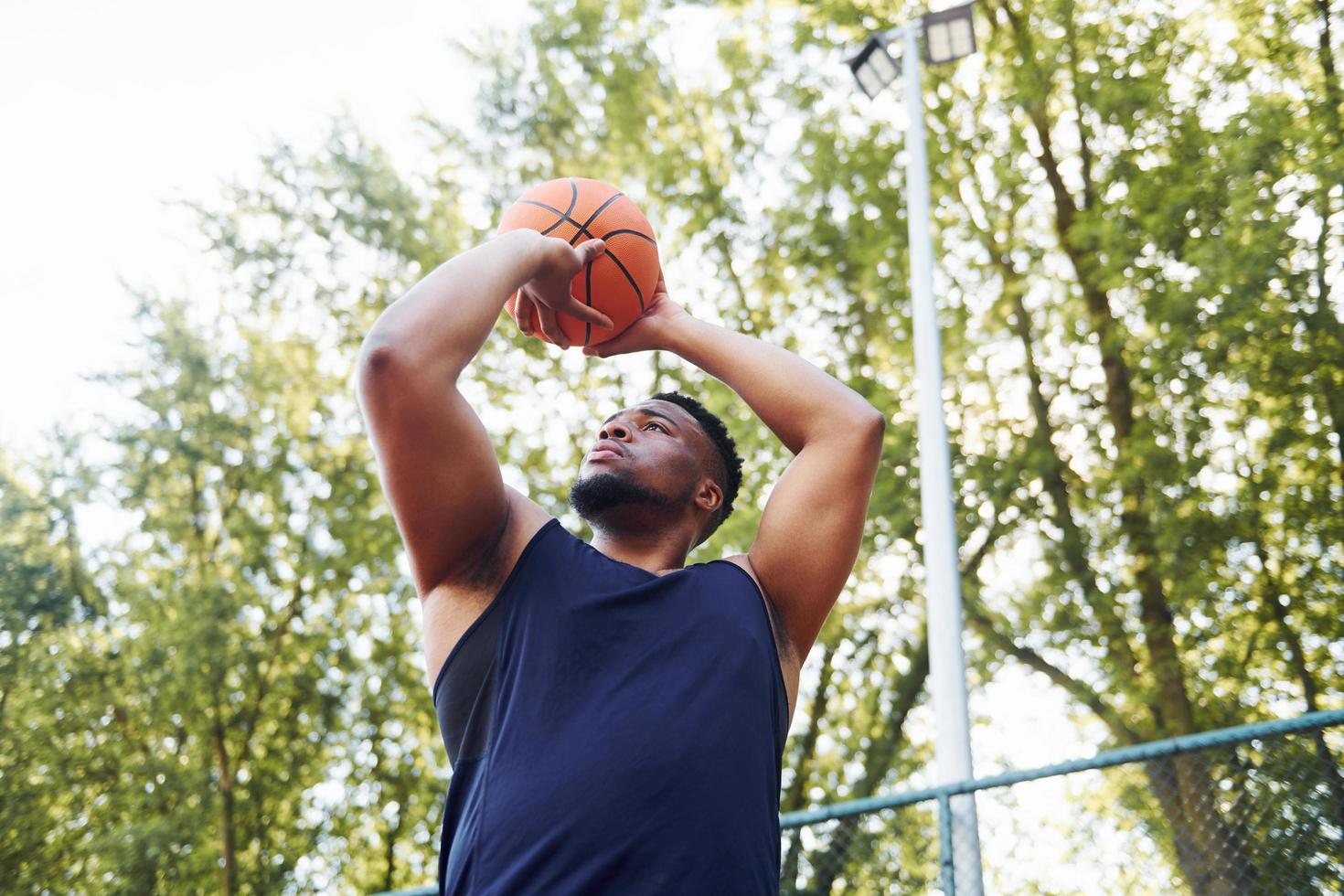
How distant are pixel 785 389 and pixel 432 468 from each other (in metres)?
0.79

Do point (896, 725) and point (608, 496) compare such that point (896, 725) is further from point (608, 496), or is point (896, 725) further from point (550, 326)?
point (608, 496)

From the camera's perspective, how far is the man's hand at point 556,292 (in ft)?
7.05

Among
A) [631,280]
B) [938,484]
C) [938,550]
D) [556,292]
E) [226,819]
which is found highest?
[938,484]

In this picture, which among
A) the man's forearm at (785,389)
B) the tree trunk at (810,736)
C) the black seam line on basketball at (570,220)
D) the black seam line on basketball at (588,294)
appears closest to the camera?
the man's forearm at (785,389)

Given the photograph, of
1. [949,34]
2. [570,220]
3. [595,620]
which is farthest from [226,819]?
[595,620]

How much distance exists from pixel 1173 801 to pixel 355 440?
34.4 feet

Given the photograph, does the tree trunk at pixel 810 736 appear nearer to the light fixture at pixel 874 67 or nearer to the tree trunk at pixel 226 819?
the tree trunk at pixel 226 819

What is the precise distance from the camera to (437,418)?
178cm

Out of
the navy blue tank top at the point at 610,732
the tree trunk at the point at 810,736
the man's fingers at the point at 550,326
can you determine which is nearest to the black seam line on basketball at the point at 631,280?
the man's fingers at the point at 550,326

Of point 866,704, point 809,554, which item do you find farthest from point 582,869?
point 866,704

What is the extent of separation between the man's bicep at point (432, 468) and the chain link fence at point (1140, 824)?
353 centimetres

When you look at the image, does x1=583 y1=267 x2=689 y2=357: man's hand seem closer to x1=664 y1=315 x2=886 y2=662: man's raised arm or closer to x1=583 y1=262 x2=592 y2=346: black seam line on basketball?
x1=583 y1=262 x2=592 y2=346: black seam line on basketball

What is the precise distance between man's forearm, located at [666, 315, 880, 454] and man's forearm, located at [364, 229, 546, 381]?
54cm

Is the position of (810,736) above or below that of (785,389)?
above
